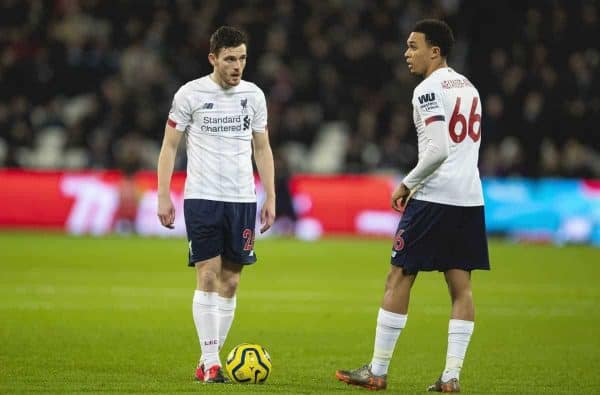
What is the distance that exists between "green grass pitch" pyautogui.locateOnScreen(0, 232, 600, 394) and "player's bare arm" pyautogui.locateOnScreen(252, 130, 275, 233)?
108 cm

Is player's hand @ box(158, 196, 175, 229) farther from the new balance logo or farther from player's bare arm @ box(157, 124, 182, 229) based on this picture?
the new balance logo

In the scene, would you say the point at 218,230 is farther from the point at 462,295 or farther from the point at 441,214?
the point at 462,295

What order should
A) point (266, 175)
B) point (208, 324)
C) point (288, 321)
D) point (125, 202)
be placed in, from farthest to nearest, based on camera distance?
1. point (125, 202)
2. point (288, 321)
3. point (266, 175)
4. point (208, 324)

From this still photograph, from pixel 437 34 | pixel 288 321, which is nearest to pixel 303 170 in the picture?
pixel 288 321

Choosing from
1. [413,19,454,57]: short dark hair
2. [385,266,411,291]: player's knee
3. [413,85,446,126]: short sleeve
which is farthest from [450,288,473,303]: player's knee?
[413,19,454,57]: short dark hair

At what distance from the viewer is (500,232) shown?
74.7 feet

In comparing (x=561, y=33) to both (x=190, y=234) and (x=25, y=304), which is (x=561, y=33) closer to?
(x=25, y=304)

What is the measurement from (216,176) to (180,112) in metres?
0.49

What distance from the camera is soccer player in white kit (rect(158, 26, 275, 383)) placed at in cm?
786

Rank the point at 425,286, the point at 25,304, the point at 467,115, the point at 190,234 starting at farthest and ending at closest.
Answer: the point at 425,286
the point at 25,304
the point at 190,234
the point at 467,115

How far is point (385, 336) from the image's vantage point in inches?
297

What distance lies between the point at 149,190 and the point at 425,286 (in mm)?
8661

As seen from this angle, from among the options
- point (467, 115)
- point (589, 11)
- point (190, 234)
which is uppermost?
point (589, 11)

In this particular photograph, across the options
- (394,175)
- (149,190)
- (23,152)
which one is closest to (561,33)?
(394,175)
